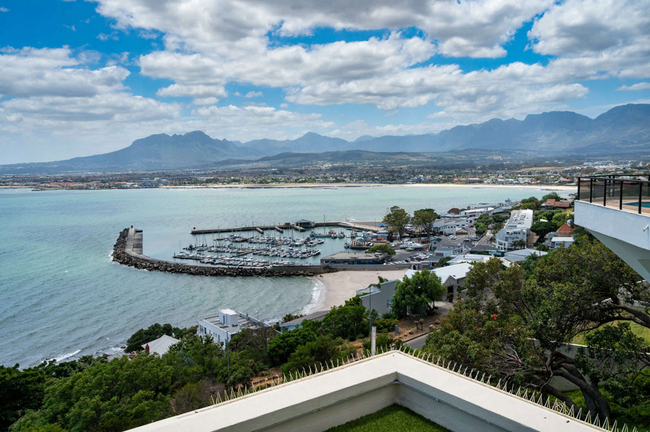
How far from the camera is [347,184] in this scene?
290ft

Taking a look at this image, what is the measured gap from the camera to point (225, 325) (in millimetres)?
12562

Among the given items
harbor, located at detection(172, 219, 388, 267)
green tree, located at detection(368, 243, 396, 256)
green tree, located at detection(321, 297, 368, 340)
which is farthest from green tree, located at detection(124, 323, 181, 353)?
green tree, located at detection(368, 243, 396, 256)

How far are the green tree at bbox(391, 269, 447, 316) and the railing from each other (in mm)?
8611

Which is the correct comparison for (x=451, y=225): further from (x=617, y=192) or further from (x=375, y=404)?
(x=375, y=404)

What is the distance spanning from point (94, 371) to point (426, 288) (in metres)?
8.57

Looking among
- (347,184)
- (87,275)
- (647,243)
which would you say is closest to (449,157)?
(347,184)

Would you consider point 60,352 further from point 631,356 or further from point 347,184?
point 347,184

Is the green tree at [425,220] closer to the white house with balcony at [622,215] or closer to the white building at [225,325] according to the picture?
the white building at [225,325]

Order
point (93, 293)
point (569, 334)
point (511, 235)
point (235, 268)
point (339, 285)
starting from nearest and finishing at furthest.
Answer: point (569, 334)
point (93, 293)
point (339, 285)
point (511, 235)
point (235, 268)

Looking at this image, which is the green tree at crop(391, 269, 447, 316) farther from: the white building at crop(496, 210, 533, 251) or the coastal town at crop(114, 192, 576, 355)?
the white building at crop(496, 210, 533, 251)

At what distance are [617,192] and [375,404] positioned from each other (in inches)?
99.0

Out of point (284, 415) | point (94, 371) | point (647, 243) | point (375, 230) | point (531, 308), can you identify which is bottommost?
point (375, 230)

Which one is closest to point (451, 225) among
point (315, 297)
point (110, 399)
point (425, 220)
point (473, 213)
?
point (425, 220)

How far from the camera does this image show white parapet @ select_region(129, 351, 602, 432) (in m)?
2.11
